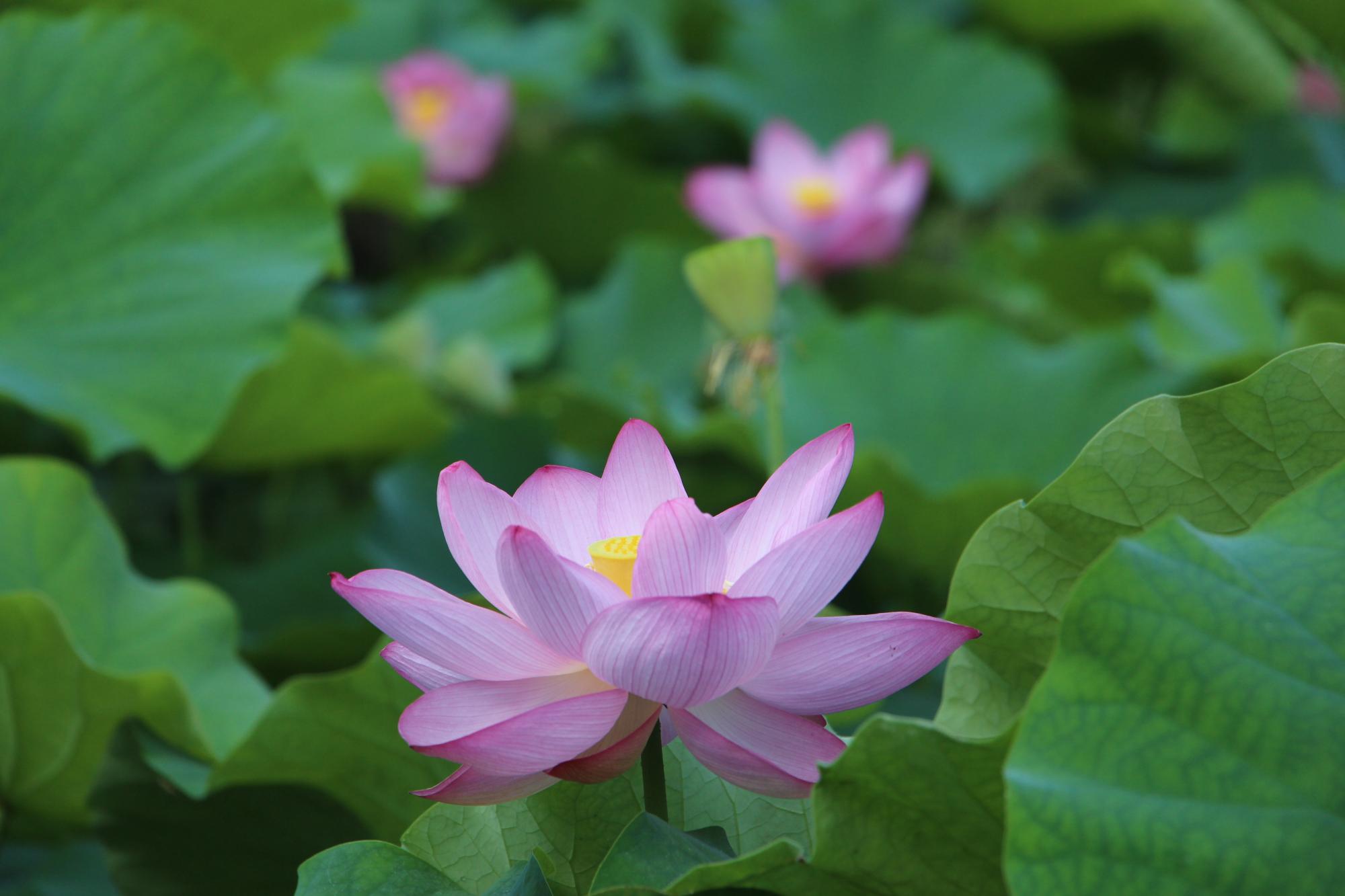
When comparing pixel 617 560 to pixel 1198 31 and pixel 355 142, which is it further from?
pixel 1198 31

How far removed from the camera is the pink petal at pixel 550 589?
15.1 inches

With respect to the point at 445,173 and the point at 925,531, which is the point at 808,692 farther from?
the point at 445,173

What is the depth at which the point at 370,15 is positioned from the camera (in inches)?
94.8

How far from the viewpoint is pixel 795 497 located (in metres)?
0.46

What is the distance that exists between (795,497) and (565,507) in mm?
93

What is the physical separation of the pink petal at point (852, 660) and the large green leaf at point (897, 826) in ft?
0.09

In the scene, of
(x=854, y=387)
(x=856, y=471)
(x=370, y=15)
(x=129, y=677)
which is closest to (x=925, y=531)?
(x=856, y=471)

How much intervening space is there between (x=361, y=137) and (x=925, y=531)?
952mm

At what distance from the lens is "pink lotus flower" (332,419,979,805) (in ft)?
1.26

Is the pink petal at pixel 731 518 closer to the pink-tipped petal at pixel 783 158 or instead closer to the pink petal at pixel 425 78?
the pink-tipped petal at pixel 783 158

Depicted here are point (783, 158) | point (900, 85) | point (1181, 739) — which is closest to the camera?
point (1181, 739)

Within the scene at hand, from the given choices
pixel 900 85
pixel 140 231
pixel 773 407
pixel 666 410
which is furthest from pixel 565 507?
pixel 900 85

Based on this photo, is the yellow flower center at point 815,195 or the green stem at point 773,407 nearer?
the green stem at point 773,407

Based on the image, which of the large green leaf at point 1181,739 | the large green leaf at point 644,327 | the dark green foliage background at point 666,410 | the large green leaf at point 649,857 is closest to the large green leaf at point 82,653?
the dark green foliage background at point 666,410
